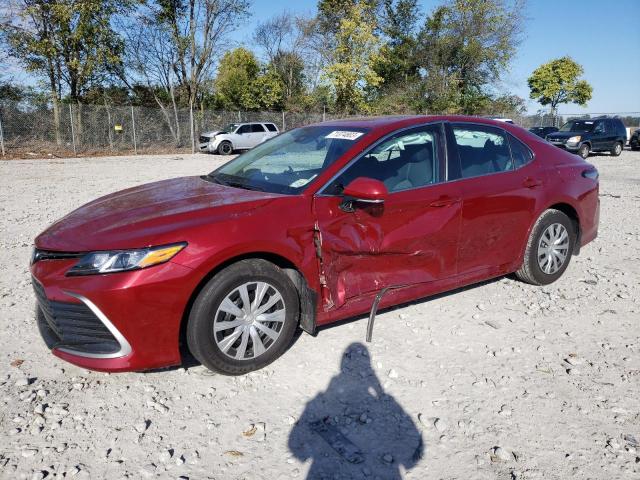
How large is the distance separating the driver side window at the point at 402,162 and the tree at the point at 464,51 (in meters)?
35.7

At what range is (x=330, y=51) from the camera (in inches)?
1452

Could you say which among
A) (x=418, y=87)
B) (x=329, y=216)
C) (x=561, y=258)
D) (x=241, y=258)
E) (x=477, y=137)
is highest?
(x=418, y=87)

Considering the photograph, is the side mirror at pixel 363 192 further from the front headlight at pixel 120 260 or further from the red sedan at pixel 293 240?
the front headlight at pixel 120 260

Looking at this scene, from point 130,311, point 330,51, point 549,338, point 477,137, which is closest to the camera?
point 130,311

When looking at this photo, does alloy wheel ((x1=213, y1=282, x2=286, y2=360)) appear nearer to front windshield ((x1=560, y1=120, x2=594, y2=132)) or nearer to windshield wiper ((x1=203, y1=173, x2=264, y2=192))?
windshield wiper ((x1=203, y1=173, x2=264, y2=192))

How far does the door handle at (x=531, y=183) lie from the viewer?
13.9 feet

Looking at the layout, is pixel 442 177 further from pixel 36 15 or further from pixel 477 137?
pixel 36 15

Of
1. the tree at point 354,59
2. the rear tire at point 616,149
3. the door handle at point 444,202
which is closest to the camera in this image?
the door handle at point 444,202

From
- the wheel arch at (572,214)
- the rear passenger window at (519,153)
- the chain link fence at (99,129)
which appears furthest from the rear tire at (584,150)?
the rear passenger window at (519,153)

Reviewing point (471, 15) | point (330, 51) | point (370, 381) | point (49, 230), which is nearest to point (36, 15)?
point (330, 51)

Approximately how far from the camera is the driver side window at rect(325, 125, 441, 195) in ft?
11.4

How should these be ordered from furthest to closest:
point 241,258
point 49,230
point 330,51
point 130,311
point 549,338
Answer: point 330,51 → point 549,338 → point 49,230 → point 241,258 → point 130,311

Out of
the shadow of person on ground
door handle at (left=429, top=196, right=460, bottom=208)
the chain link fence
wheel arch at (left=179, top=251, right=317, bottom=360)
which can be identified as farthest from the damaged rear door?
the chain link fence

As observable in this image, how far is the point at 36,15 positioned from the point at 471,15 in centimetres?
3021
